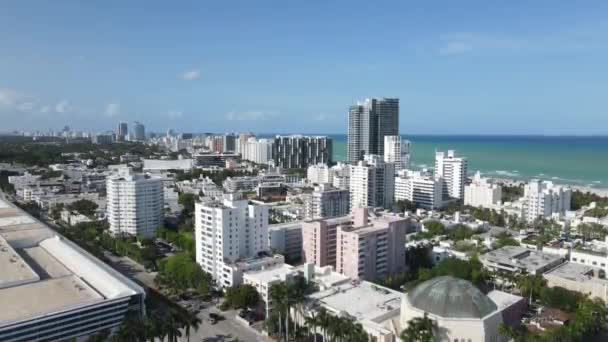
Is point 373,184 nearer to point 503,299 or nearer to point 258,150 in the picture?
point 503,299

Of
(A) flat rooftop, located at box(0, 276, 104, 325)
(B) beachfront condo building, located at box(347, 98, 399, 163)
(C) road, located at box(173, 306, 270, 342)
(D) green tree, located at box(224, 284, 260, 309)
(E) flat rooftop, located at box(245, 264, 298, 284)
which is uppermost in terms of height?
(B) beachfront condo building, located at box(347, 98, 399, 163)

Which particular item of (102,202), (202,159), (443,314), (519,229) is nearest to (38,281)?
(443,314)

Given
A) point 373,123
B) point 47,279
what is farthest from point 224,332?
point 373,123

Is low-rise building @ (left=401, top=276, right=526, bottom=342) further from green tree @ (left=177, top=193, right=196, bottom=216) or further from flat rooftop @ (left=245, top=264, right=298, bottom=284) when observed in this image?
green tree @ (left=177, top=193, right=196, bottom=216)

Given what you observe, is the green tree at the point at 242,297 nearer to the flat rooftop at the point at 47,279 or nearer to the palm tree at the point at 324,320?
the flat rooftop at the point at 47,279

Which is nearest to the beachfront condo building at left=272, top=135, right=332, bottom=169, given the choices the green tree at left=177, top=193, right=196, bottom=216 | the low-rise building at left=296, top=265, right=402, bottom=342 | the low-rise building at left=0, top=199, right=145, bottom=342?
the green tree at left=177, top=193, right=196, bottom=216

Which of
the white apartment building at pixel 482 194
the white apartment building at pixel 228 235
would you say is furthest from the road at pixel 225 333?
the white apartment building at pixel 482 194
